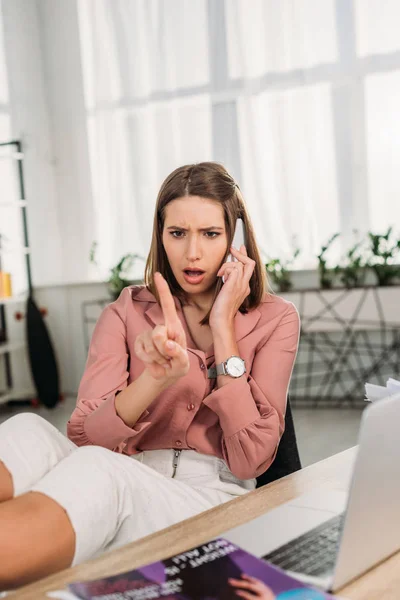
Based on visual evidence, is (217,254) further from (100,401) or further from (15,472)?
(15,472)

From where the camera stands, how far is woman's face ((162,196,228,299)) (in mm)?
1662

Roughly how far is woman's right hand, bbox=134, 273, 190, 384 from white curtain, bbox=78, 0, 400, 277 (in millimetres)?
3572

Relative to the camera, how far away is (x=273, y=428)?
1524 mm

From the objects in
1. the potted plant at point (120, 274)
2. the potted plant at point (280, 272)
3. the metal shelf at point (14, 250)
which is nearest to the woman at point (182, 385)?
the potted plant at point (280, 272)

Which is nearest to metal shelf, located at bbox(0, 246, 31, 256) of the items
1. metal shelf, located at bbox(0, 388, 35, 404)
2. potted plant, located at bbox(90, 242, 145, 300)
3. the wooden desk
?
potted plant, located at bbox(90, 242, 145, 300)

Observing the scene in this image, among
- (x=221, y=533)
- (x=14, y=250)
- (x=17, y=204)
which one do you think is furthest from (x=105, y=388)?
(x=17, y=204)

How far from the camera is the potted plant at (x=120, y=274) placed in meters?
5.09

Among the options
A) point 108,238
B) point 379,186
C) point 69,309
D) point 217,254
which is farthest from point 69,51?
point 217,254

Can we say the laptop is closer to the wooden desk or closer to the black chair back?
the wooden desk

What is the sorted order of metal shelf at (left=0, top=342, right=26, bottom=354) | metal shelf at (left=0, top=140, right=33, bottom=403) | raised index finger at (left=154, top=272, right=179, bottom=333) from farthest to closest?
metal shelf at (left=0, top=140, right=33, bottom=403), metal shelf at (left=0, top=342, right=26, bottom=354), raised index finger at (left=154, top=272, right=179, bottom=333)

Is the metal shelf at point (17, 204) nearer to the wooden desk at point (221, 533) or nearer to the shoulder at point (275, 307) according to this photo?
the shoulder at point (275, 307)

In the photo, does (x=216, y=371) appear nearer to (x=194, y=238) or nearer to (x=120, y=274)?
(x=194, y=238)

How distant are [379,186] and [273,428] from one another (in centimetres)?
336

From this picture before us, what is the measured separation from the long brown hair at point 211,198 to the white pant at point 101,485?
1.38ft
